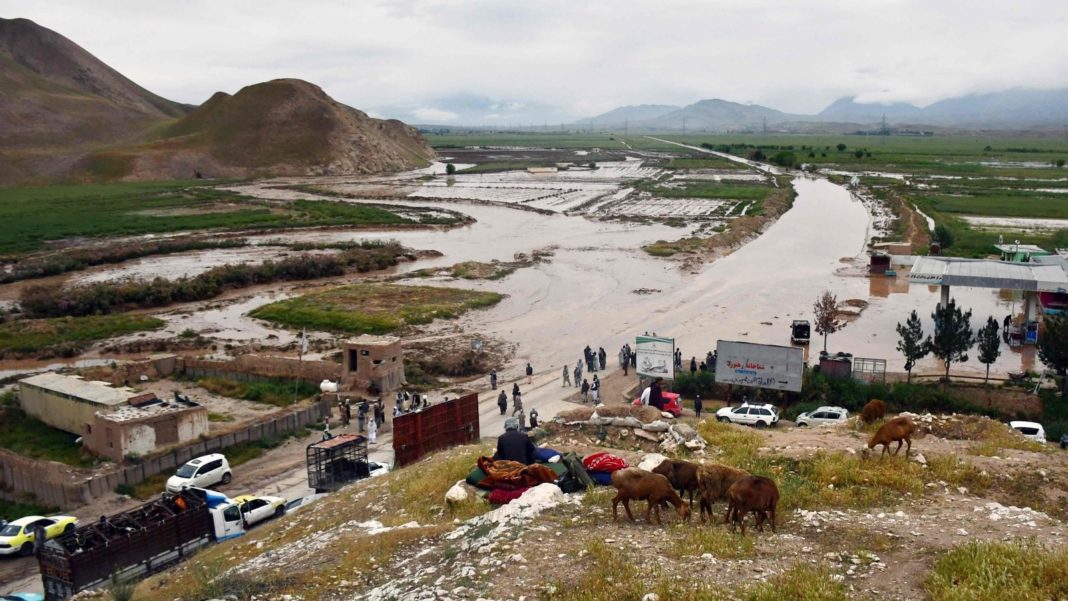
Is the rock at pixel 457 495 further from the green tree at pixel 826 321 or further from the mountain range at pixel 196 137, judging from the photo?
the mountain range at pixel 196 137

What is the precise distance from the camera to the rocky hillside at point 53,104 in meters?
122

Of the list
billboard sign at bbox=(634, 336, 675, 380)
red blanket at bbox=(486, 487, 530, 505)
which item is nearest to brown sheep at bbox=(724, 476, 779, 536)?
red blanket at bbox=(486, 487, 530, 505)

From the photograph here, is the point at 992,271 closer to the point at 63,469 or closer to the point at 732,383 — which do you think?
the point at 732,383

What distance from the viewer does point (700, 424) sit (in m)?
16.1

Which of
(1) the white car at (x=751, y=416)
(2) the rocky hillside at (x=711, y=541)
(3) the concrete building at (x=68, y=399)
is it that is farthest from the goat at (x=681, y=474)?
(3) the concrete building at (x=68, y=399)

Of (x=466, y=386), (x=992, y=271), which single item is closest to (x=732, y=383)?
(x=466, y=386)

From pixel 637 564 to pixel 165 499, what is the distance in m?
11.8

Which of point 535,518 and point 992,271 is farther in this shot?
point 992,271

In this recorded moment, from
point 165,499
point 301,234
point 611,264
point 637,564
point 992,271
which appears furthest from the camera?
point 301,234

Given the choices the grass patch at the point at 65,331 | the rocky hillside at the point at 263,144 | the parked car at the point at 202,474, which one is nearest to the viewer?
the parked car at the point at 202,474

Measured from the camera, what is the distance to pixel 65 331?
38.6 meters

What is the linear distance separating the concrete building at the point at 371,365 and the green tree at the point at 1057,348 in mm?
20750

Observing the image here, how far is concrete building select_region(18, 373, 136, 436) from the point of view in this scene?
23.4 metres

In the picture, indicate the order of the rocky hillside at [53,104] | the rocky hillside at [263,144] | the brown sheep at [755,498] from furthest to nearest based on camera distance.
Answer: the rocky hillside at [53,104]
the rocky hillside at [263,144]
the brown sheep at [755,498]
